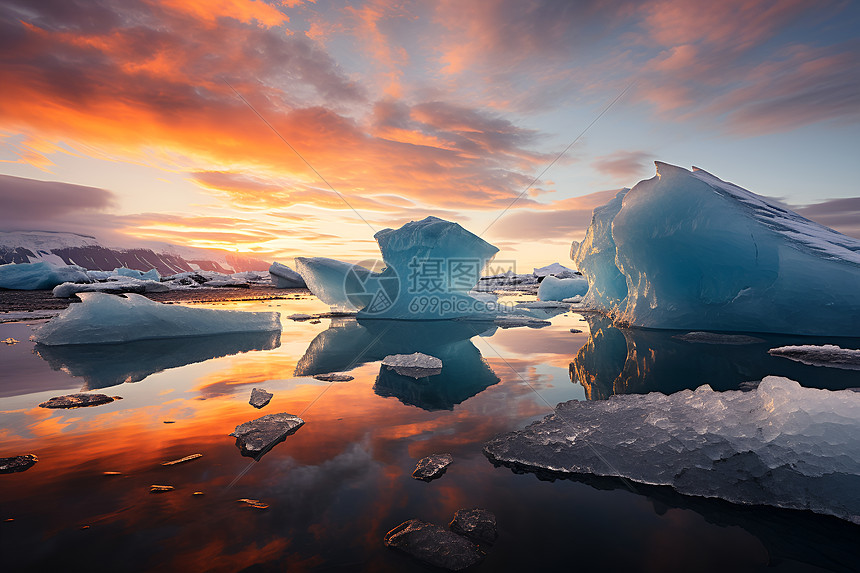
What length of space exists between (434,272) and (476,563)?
10.0 meters

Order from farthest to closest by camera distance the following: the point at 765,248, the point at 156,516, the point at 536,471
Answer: the point at 765,248, the point at 536,471, the point at 156,516

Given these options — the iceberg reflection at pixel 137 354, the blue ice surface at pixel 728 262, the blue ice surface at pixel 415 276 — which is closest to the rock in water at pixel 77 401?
the iceberg reflection at pixel 137 354

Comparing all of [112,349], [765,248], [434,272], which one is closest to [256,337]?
[112,349]

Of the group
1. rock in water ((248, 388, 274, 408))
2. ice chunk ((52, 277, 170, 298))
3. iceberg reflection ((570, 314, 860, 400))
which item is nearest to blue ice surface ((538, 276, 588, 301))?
iceberg reflection ((570, 314, 860, 400))

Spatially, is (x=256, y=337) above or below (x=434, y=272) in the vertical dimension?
below

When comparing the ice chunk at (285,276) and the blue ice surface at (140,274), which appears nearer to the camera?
the blue ice surface at (140,274)

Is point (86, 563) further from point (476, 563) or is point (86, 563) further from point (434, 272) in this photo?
point (434, 272)

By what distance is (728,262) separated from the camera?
734 centimetres

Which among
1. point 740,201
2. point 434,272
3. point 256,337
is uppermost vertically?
point 740,201

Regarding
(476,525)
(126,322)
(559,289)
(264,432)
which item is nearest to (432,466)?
(476,525)

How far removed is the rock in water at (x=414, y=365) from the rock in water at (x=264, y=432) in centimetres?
171

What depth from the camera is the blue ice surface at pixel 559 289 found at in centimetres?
1861

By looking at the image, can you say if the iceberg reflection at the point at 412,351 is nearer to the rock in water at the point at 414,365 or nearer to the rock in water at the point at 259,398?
the rock in water at the point at 414,365

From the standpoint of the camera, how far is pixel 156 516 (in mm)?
1621
